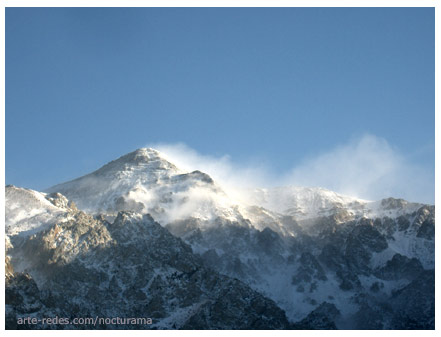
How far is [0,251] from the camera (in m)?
154

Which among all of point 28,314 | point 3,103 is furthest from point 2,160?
point 28,314

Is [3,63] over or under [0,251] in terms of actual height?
over

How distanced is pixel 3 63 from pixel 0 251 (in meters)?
43.2
